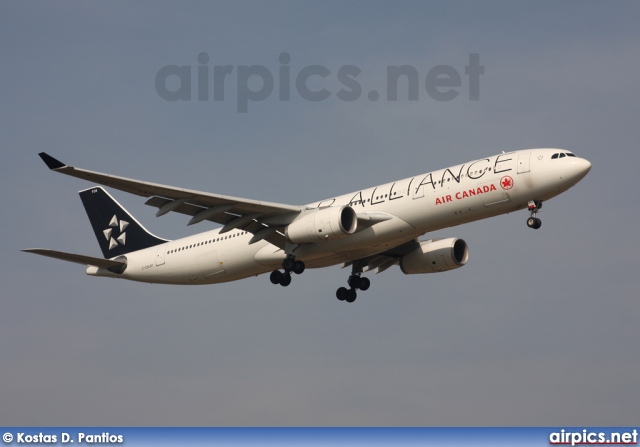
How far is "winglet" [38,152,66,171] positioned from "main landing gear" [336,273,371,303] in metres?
17.0

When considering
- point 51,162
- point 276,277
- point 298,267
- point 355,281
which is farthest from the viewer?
point 355,281

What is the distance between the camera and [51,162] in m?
43.3

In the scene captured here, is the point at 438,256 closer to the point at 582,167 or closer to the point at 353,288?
the point at 353,288

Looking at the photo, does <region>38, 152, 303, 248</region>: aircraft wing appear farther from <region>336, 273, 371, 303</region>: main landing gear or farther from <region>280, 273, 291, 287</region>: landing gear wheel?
<region>336, 273, 371, 303</region>: main landing gear

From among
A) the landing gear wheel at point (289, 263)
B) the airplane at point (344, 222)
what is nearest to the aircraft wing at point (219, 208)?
the airplane at point (344, 222)

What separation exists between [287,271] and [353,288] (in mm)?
6486

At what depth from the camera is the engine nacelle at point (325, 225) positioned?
47.2 m

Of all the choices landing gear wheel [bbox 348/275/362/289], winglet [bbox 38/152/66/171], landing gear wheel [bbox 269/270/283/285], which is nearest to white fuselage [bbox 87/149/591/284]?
landing gear wheel [bbox 269/270/283/285]

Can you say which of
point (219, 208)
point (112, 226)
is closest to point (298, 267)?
point (219, 208)

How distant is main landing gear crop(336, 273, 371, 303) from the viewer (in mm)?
55487

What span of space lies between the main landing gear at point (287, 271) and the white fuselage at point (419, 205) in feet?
0.99

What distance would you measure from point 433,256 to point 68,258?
655 inches

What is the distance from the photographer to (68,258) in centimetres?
5241

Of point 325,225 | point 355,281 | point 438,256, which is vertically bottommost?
point 355,281
